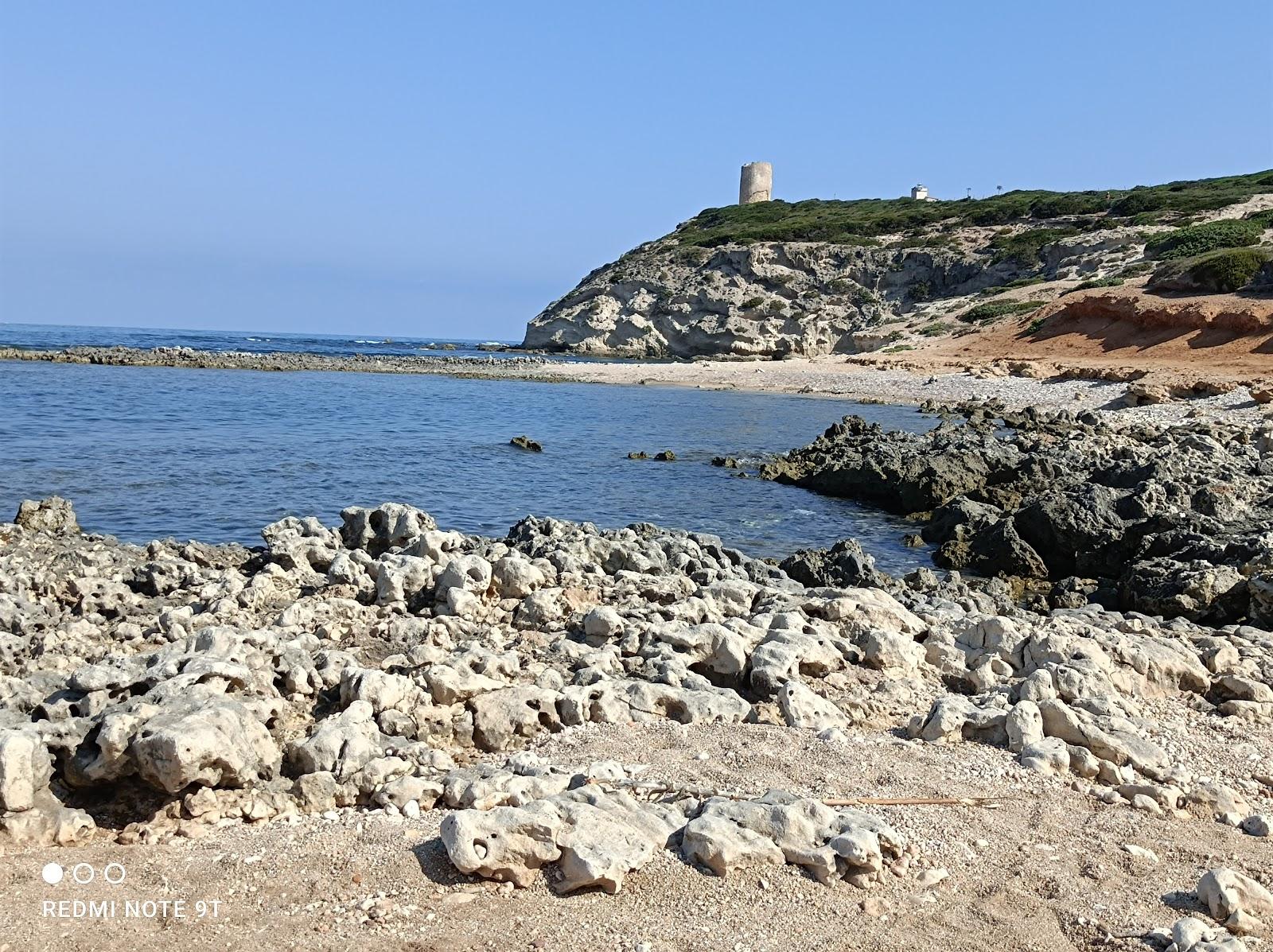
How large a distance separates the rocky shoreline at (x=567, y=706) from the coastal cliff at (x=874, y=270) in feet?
156

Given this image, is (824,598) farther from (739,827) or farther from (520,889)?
(520,889)

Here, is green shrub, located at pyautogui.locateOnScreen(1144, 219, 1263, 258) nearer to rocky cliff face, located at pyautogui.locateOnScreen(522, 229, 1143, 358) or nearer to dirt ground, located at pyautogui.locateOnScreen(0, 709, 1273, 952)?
rocky cliff face, located at pyautogui.locateOnScreen(522, 229, 1143, 358)

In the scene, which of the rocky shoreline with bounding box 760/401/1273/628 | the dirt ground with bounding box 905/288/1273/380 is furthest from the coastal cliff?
the rocky shoreline with bounding box 760/401/1273/628

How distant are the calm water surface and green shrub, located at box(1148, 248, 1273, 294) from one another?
14.6 m

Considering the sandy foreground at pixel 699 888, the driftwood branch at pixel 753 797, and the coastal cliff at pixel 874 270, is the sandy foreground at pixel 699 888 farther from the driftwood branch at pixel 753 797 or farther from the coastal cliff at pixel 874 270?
the coastal cliff at pixel 874 270

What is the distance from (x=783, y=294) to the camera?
7075cm

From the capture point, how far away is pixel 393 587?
8.09m

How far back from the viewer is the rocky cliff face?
62906 mm

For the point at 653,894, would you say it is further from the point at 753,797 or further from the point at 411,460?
the point at 411,460

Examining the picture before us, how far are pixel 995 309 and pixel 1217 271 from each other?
533 inches

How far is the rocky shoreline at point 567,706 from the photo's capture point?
453 cm

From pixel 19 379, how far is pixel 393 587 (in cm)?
3882

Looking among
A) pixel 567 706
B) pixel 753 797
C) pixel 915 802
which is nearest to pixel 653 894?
pixel 753 797

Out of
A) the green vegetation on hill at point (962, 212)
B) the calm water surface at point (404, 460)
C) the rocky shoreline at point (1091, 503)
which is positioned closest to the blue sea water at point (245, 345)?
the green vegetation on hill at point (962, 212)
